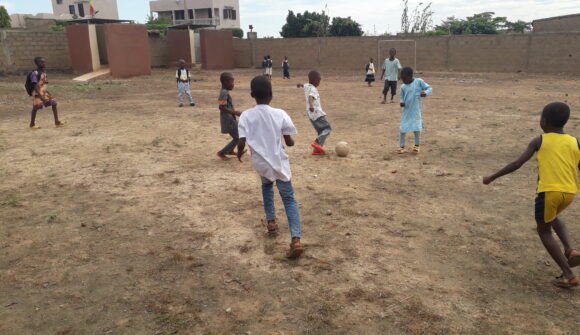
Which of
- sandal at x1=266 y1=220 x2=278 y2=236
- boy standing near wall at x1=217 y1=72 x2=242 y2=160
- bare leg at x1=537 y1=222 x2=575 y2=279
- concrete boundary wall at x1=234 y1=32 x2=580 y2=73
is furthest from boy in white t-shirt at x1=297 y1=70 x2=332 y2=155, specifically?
concrete boundary wall at x1=234 y1=32 x2=580 y2=73

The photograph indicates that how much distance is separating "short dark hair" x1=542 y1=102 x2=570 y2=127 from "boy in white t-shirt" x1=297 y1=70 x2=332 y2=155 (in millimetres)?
4020

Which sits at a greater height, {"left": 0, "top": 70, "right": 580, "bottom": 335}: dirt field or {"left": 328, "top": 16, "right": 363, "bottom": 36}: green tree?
{"left": 328, "top": 16, "right": 363, "bottom": 36}: green tree

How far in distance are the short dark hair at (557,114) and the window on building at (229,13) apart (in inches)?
2558

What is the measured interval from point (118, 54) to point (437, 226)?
828 inches

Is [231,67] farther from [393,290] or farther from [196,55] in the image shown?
[393,290]

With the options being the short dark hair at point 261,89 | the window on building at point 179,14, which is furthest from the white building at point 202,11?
the short dark hair at point 261,89

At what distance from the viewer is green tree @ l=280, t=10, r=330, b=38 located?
136ft

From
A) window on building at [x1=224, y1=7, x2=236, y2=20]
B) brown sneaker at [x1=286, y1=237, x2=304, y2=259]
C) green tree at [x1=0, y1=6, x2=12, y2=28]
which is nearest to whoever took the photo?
brown sneaker at [x1=286, y1=237, x2=304, y2=259]

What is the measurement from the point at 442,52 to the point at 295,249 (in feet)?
82.8

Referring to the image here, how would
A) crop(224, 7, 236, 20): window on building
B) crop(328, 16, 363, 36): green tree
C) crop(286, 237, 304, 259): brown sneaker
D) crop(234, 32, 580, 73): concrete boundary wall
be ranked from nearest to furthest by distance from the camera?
crop(286, 237, 304, 259): brown sneaker, crop(234, 32, 580, 73): concrete boundary wall, crop(328, 16, 363, 36): green tree, crop(224, 7, 236, 20): window on building

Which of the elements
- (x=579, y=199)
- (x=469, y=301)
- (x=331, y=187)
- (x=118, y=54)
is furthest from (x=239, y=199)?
(x=118, y=54)

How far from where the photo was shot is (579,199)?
5.04m

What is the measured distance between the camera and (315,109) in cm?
711

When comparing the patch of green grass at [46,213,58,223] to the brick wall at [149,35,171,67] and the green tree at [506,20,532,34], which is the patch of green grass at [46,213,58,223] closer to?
the brick wall at [149,35,171,67]
